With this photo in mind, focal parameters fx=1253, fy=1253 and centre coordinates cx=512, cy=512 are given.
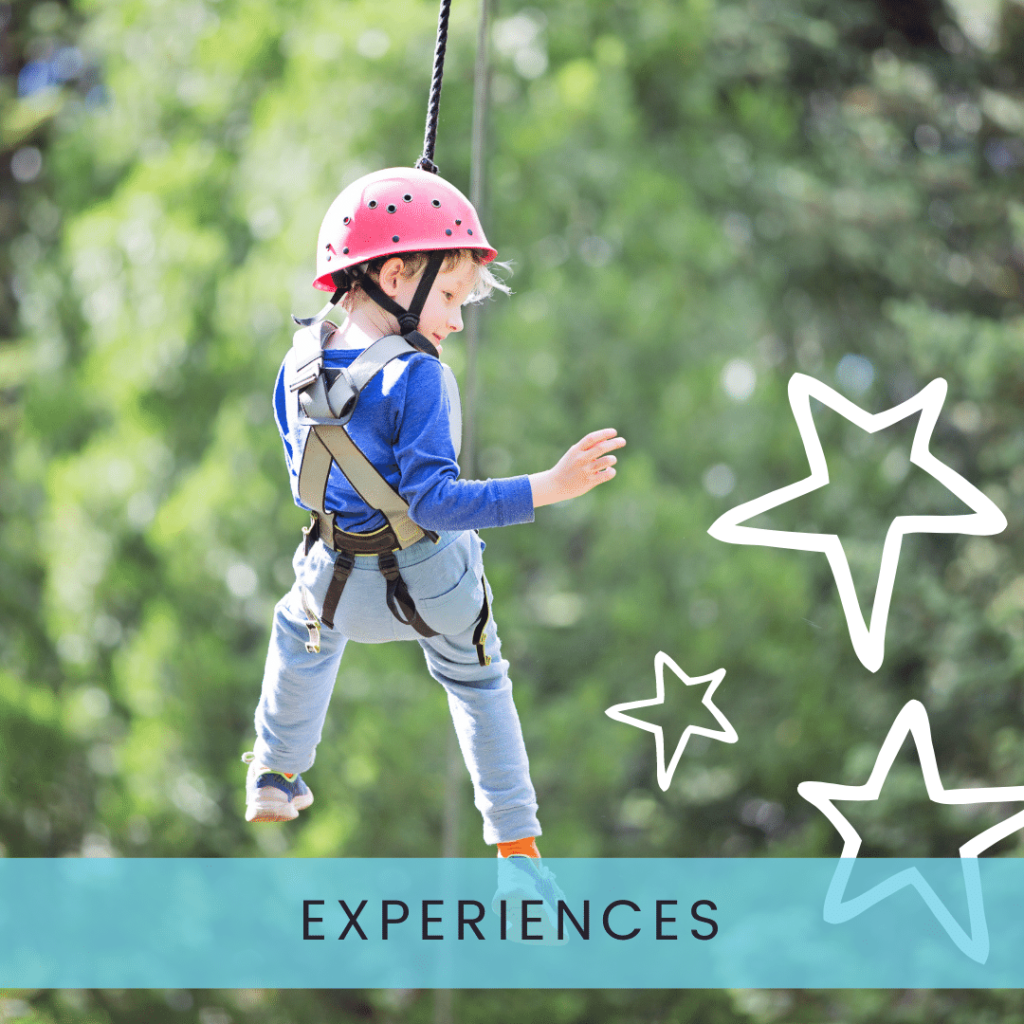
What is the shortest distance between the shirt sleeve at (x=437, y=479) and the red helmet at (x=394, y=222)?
13 cm

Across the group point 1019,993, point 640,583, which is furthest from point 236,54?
point 1019,993

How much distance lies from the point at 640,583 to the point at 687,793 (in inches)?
68.3

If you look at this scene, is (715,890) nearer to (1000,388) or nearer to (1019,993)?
(1019,993)

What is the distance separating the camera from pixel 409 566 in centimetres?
119

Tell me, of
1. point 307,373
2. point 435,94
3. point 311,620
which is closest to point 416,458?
point 307,373

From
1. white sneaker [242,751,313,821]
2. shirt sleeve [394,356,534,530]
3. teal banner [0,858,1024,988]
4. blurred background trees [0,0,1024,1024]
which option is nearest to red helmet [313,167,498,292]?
shirt sleeve [394,356,534,530]

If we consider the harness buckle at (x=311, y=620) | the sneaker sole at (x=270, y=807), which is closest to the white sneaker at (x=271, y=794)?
the sneaker sole at (x=270, y=807)

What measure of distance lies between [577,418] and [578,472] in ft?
20.6

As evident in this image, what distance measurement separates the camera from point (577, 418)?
289 inches

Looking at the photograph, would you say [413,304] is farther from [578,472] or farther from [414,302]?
[578,472]

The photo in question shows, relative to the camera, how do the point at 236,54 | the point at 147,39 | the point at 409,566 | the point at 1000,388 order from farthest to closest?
1. the point at 147,39
2. the point at 236,54
3. the point at 1000,388
4. the point at 409,566

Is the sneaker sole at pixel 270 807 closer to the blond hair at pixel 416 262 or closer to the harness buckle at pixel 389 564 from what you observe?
the harness buckle at pixel 389 564

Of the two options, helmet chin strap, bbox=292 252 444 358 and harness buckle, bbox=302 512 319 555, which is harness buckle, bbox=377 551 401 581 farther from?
helmet chin strap, bbox=292 252 444 358

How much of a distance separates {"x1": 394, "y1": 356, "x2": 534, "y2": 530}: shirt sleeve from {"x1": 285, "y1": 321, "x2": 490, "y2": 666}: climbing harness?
2cm
